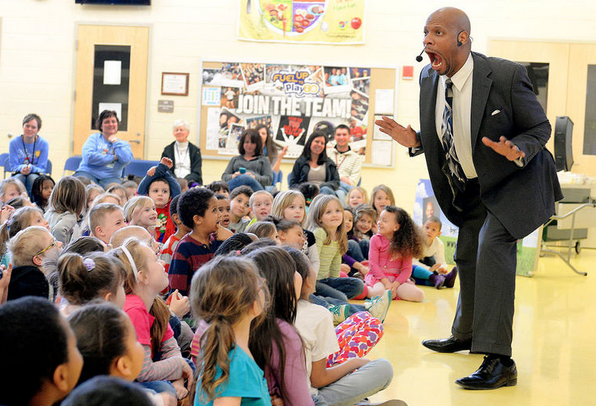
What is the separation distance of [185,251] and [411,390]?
1254 millimetres

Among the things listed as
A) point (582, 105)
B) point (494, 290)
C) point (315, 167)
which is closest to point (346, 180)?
point (315, 167)

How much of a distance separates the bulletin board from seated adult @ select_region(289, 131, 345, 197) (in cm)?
150

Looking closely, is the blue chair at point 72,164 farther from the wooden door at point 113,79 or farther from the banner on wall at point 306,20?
the banner on wall at point 306,20

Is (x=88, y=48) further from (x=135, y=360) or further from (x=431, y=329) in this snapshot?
(x=135, y=360)

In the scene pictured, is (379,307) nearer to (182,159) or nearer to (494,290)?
(494,290)

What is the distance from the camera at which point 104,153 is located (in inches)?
269

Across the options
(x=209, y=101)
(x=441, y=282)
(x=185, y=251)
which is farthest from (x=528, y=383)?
(x=209, y=101)

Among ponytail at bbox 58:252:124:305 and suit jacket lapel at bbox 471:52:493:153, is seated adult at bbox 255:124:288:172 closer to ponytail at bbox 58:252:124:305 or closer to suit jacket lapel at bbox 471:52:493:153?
suit jacket lapel at bbox 471:52:493:153

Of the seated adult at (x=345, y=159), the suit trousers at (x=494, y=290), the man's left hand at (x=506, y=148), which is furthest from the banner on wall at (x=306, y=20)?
the man's left hand at (x=506, y=148)

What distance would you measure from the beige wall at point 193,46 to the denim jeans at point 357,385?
6.16m

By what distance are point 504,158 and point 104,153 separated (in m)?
4.76

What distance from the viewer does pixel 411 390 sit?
2.84 metres

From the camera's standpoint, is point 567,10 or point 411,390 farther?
point 567,10

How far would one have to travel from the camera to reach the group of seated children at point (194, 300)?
1181mm
